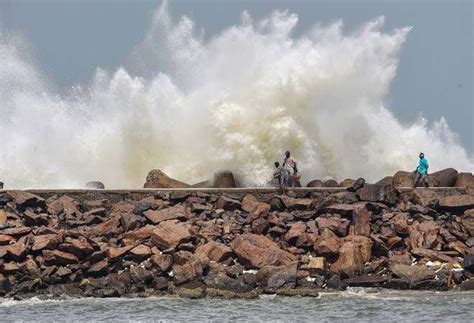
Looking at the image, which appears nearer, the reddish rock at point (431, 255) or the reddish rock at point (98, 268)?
the reddish rock at point (98, 268)

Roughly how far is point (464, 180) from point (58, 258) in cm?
1120

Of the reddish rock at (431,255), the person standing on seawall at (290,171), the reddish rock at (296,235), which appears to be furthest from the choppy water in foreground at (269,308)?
the person standing on seawall at (290,171)

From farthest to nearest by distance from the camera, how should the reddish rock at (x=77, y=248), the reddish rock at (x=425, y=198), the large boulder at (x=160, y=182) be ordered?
1. the large boulder at (x=160, y=182)
2. the reddish rock at (x=425, y=198)
3. the reddish rock at (x=77, y=248)

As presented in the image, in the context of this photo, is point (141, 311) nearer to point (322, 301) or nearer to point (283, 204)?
point (322, 301)

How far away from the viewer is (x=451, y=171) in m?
24.7

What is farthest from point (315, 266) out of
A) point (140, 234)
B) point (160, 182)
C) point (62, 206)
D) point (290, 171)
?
point (160, 182)

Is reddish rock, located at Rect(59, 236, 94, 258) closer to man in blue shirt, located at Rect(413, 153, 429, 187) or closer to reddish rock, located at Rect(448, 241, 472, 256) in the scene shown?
reddish rock, located at Rect(448, 241, 472, 256)

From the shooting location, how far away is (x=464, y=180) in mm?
23812

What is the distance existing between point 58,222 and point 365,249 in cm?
636

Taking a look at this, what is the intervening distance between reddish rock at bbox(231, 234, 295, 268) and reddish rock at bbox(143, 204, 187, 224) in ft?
6.23

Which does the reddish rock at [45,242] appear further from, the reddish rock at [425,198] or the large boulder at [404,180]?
the large boulder at [404,180]

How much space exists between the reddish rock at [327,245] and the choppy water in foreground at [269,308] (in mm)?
1174

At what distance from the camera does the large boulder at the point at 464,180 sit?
23.6 metres

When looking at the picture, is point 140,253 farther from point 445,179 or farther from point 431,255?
point 445,179
